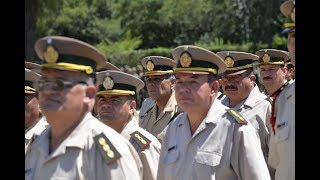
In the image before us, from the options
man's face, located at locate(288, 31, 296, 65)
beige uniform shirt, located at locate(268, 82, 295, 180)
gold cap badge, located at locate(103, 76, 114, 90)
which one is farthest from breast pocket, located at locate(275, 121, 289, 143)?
gold cap badge, located at locate(103, 76, 114, 90)

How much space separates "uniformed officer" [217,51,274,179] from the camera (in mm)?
7442

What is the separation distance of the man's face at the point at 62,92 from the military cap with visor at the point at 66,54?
0.16 feet

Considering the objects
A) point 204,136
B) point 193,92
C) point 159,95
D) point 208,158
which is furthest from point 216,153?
point 159,95

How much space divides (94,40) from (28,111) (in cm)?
4701

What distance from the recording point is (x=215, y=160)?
5117 millimetres

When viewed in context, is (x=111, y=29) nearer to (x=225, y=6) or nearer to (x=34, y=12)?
(x=225, y=6)

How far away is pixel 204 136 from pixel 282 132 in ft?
1.91

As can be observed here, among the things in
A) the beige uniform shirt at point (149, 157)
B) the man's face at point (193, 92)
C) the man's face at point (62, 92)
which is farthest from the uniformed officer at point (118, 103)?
the man's face at point (62, 92)

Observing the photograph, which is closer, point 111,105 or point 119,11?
point 111,105

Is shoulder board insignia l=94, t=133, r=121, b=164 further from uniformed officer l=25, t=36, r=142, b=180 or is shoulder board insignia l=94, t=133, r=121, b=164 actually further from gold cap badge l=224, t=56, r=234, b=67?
gold cap badge l=224, t=56, r=234, b=67

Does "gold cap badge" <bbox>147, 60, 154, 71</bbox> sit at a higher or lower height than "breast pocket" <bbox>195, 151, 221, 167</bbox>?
higher

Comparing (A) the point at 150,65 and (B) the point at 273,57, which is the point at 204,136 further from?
(B) the point at 273,57

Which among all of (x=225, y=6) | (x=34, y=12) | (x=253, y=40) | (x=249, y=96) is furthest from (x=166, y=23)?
(x=249, y=96)

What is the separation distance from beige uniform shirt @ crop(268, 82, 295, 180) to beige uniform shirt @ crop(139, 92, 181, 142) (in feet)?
10.3
